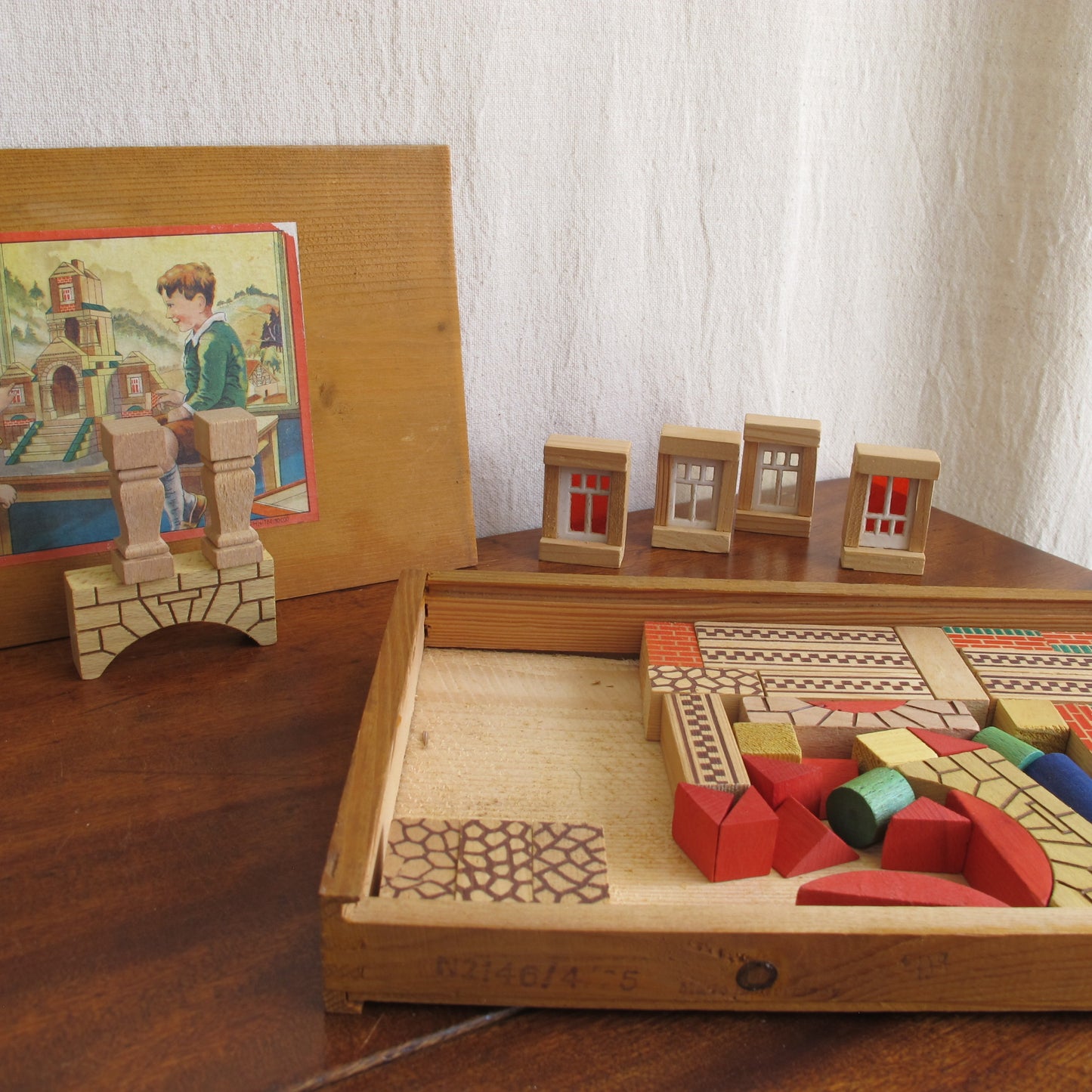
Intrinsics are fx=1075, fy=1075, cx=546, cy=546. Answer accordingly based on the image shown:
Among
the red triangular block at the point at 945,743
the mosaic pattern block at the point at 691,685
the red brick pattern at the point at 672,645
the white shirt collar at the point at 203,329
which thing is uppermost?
the white shirt collar at the point at 203,329

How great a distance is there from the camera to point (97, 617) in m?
0.77

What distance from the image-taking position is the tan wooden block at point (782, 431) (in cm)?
103

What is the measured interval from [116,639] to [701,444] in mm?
526

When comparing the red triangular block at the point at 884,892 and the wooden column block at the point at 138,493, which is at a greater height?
the wooden column block at the point at 138,493

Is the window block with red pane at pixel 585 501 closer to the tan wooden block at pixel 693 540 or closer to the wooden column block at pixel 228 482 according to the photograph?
the tan wooden block at pixel 693 540

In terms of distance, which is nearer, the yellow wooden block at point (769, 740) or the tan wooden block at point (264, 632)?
the yellow wooden block at point (769, 740)

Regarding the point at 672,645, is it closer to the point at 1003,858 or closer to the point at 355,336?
the point at 1003,858

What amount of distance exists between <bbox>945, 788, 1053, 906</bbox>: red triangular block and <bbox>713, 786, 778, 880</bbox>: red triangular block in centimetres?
11

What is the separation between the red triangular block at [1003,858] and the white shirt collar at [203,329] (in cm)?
64

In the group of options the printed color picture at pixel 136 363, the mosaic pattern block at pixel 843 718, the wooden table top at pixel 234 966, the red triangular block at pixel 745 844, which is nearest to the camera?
the wooden table top at pixel 234 966

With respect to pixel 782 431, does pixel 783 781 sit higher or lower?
lower

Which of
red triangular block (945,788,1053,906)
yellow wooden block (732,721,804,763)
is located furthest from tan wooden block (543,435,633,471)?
red triangular block (945,788,1053,906)

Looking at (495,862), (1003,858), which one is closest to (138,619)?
(495,862)

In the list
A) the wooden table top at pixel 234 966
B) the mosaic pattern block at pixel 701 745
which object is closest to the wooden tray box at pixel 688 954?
the wooden table top at pixel 234 966
